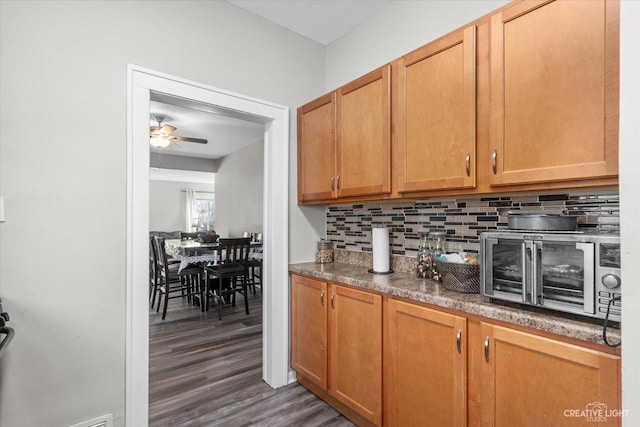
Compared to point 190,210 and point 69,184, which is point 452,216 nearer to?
point 69,184

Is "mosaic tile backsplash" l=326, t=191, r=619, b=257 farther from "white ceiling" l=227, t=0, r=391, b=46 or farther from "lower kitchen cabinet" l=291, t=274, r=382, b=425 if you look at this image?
"white ceiling" l=227, t=0, r=391, b=46

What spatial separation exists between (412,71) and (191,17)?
1439 mm

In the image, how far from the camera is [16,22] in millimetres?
1531

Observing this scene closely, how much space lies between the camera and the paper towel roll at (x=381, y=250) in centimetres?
207

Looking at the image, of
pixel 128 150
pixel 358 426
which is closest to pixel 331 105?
pixel 128 150

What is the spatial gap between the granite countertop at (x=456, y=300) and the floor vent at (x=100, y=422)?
4.38 feet

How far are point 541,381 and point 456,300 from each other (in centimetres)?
38

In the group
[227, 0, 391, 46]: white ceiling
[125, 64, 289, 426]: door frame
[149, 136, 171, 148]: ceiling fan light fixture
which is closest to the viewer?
[125, 64, 289, 426]: door frame

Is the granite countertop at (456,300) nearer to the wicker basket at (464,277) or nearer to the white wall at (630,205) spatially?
the wicker basket at (464,277)

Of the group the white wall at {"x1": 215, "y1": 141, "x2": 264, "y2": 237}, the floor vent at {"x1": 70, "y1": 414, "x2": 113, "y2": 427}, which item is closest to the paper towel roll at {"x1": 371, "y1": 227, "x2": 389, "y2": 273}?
the floor vent at {"x1": 70, "y1": 414, "x2": 113, "y2": 427}

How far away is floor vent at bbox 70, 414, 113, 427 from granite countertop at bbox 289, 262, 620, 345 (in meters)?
1.33

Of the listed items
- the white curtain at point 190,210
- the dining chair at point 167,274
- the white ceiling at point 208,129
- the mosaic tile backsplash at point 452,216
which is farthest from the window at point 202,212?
the mosaic tile backsplash at point 452,216

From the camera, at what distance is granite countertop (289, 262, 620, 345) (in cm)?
106

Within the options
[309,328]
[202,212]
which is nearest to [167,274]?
[309,328]
